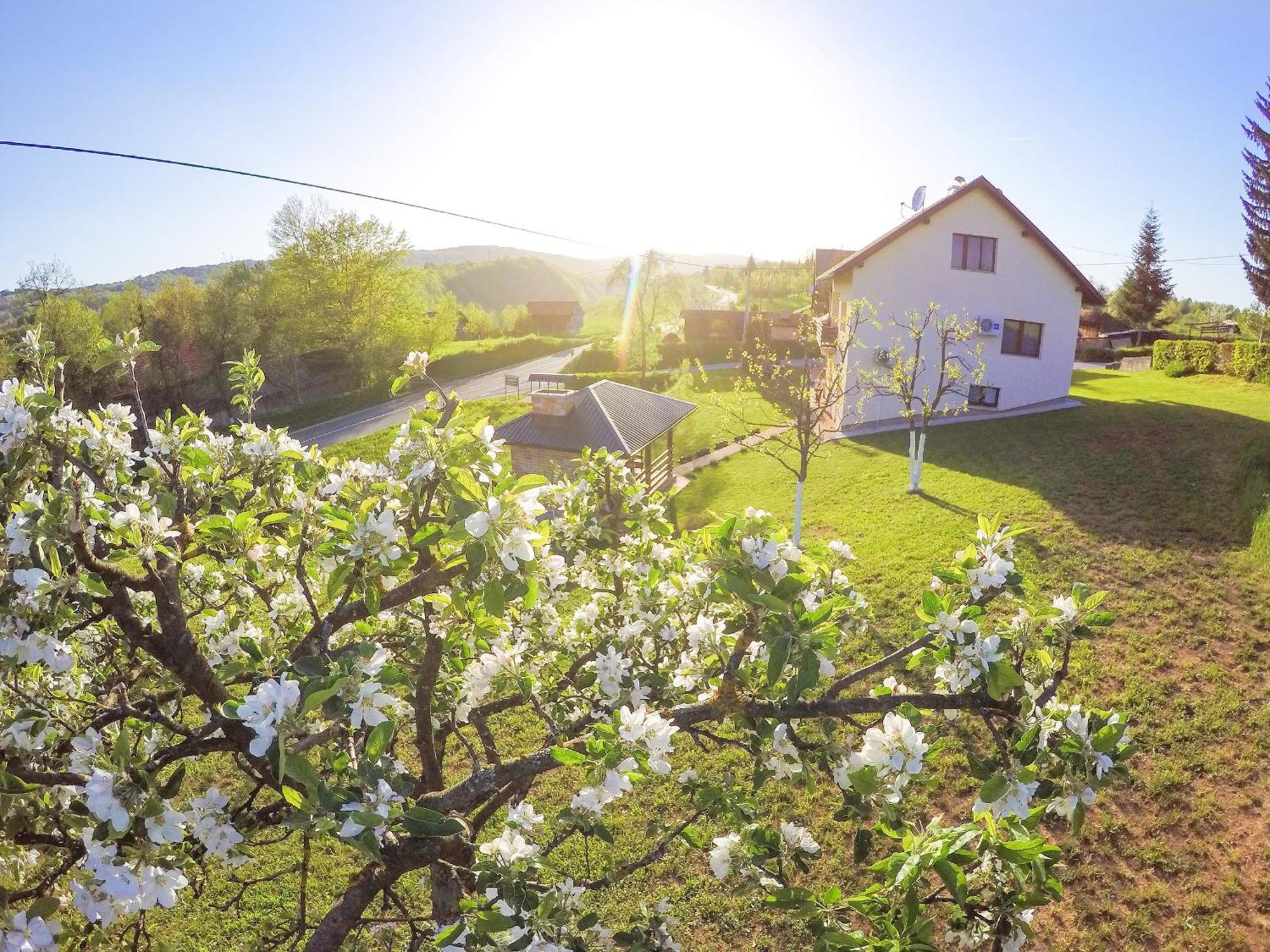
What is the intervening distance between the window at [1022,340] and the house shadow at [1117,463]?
234 centimetres

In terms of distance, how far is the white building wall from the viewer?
20.9 meters

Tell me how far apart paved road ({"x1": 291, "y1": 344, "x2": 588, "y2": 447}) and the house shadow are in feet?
50.4

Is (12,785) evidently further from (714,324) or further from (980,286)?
(714,324)

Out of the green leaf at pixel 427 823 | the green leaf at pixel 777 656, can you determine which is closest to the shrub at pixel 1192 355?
the green leaf at pixel 777 656

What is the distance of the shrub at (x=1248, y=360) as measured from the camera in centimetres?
2322

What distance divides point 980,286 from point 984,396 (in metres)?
3.60

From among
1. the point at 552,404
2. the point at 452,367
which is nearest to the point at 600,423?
the point at 552,404

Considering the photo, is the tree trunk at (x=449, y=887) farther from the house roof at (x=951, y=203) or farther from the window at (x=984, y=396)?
the window at (x=984, y=396)

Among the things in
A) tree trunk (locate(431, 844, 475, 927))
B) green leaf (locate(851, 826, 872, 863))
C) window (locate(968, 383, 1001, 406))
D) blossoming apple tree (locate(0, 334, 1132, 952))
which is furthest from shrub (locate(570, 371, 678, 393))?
green leaf (locate(851, 826, 872, 863))

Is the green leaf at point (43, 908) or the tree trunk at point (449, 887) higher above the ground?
the green leaf at point (43, 908)

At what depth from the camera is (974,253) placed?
21375 millimetres

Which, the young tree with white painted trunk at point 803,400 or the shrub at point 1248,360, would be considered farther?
the shrub at point 1248,360

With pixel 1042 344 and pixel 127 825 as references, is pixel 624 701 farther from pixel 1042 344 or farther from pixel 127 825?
pixel 1042 344

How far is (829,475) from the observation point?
58.2ft
